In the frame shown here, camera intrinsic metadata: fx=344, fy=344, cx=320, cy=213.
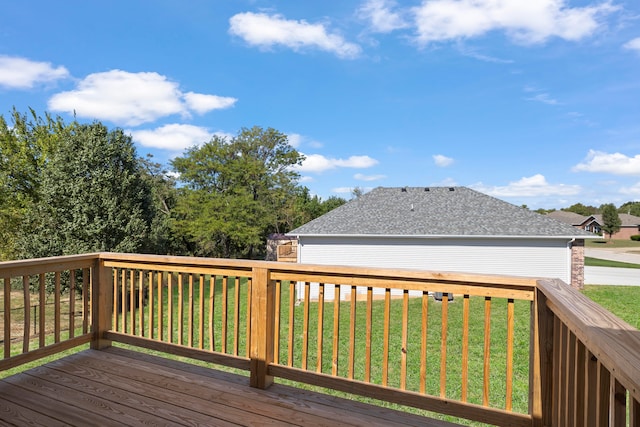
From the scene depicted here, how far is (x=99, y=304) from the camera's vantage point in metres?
3.32

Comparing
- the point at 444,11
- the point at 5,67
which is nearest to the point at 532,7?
the point at 444,11

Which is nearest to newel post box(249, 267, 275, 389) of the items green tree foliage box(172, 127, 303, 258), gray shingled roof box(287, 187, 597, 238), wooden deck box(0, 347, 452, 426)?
wooden deck box(0, 347, 452, 426)

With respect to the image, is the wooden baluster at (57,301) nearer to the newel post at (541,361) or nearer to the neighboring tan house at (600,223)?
the newel post at (541,361)

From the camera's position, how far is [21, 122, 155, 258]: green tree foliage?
1118 centimetres

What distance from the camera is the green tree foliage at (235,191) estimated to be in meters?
19.5

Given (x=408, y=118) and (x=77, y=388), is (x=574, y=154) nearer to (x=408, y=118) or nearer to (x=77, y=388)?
(x=408, y=118)

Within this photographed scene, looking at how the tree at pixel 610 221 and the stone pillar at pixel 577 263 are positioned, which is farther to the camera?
the tree at pixel 610 221

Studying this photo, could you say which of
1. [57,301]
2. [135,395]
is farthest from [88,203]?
[135,395]

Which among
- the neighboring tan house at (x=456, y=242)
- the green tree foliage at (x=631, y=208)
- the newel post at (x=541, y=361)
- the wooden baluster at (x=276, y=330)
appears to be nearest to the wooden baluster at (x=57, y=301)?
the wooden baluster at (x=276, y=330)

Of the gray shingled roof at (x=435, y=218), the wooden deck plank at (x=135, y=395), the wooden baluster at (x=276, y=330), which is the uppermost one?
the gray shingled roof at (x=435, y=218)

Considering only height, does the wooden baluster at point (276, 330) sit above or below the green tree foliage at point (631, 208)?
below

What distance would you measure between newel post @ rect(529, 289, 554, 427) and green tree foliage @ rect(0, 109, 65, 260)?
1761cm

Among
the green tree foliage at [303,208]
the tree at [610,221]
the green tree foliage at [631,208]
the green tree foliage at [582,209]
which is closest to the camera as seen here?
the green tree foliage at [303,208]

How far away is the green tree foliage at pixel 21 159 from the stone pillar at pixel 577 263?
21.3m
